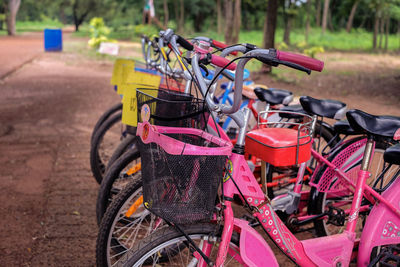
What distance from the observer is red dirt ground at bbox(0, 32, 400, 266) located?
344 centimetres

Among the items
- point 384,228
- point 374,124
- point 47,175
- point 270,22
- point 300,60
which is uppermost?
point 270,22

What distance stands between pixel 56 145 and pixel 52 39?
544 inches

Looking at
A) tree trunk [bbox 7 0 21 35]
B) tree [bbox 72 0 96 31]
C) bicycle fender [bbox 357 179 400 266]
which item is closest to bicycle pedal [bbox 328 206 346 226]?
bicycle fender [bbox 357 179 400 266]

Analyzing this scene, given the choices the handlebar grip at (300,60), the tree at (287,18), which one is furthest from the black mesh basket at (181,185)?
the tree at (287,18)

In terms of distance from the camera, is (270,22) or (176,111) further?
(270,22)

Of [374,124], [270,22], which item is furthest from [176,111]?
[270,22]

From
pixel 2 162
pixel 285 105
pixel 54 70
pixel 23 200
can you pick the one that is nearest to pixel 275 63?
pixel 285 105

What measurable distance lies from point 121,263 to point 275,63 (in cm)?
108

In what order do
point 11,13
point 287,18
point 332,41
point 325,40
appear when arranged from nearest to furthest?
point 287,18
point 332,41
point 325,40
point 11,13

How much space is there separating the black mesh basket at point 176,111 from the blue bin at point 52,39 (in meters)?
17.4

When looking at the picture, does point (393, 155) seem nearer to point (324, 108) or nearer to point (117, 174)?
point (324, 108)

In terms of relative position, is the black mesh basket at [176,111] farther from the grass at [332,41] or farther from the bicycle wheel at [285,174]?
the grass at [332,41]

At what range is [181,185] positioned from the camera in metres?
1.85

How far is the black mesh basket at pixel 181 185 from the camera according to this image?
1834mm
